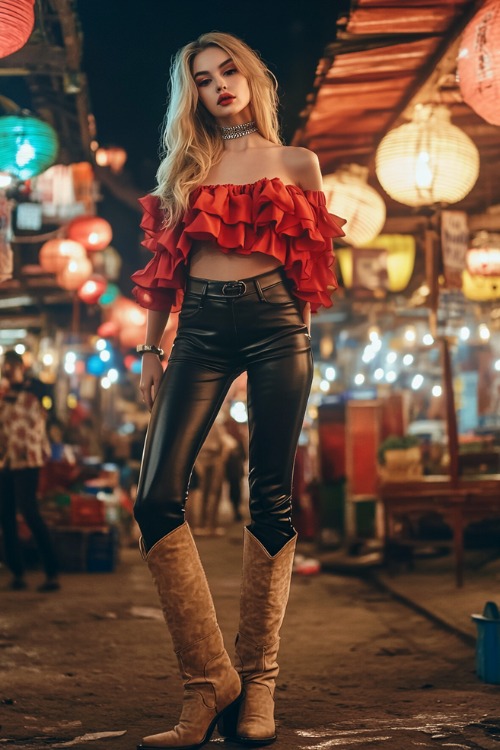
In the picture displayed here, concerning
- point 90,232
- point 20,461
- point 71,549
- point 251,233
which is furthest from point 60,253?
point 251,233

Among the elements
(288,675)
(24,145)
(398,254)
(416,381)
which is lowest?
(288,675)

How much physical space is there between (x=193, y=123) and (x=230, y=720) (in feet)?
7.53

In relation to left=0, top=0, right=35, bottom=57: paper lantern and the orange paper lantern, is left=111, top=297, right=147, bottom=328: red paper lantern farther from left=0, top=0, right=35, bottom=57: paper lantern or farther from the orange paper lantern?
left=0, top=0, right=35, bottom=57: paper lantern

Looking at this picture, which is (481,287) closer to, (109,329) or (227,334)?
(227,334)

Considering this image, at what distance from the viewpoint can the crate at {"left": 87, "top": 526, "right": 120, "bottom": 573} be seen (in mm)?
10367

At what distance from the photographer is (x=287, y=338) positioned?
342cm

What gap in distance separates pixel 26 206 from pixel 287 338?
1711 centimetres

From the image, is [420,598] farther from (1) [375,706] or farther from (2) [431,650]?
(1) [375,706]

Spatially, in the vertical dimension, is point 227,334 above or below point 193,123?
below

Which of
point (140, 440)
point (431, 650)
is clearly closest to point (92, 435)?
point (140, 440)

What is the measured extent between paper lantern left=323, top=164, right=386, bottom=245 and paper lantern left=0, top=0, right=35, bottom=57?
4.07 metres

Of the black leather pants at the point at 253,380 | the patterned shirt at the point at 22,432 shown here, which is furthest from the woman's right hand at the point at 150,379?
the patterned shirt at the point at 22,432

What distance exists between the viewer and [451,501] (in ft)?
28.0

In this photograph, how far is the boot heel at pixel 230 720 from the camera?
130 inches
